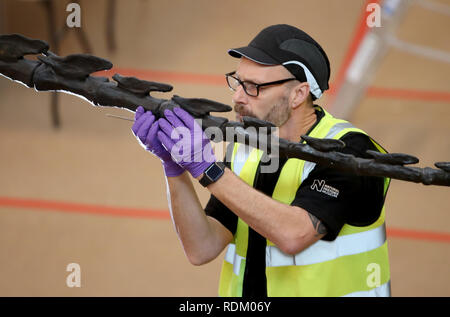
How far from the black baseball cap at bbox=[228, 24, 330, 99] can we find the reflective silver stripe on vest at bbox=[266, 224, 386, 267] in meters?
0.71

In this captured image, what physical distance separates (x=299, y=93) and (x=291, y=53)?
0.19 metres

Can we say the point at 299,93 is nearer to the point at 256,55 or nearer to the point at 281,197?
the point at 256,55

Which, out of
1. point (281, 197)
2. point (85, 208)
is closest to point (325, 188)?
point (281, 197)

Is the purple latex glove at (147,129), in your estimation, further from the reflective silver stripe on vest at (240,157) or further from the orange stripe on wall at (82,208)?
the orange stripe on wall at (82,208)

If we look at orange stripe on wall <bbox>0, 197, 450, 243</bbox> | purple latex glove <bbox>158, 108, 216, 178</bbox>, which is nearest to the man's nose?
purple latex glove <bbox>158, 108, 216, 178</bbox>

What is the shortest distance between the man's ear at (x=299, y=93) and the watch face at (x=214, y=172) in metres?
0.59

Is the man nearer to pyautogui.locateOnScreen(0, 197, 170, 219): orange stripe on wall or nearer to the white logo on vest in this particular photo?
the white logo on vest

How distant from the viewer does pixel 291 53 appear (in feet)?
9.55

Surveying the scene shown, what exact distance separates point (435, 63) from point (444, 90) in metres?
0.61

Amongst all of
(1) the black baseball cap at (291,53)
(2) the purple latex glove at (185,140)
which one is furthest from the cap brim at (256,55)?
(2) the purple latex glove at (185,140)

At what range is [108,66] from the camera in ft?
8.05

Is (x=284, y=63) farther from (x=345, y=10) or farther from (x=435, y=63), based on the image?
(x=345, y=10)

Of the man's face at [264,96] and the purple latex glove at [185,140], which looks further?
the man's face at [264,96]

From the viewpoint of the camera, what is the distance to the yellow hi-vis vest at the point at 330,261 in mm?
2777
